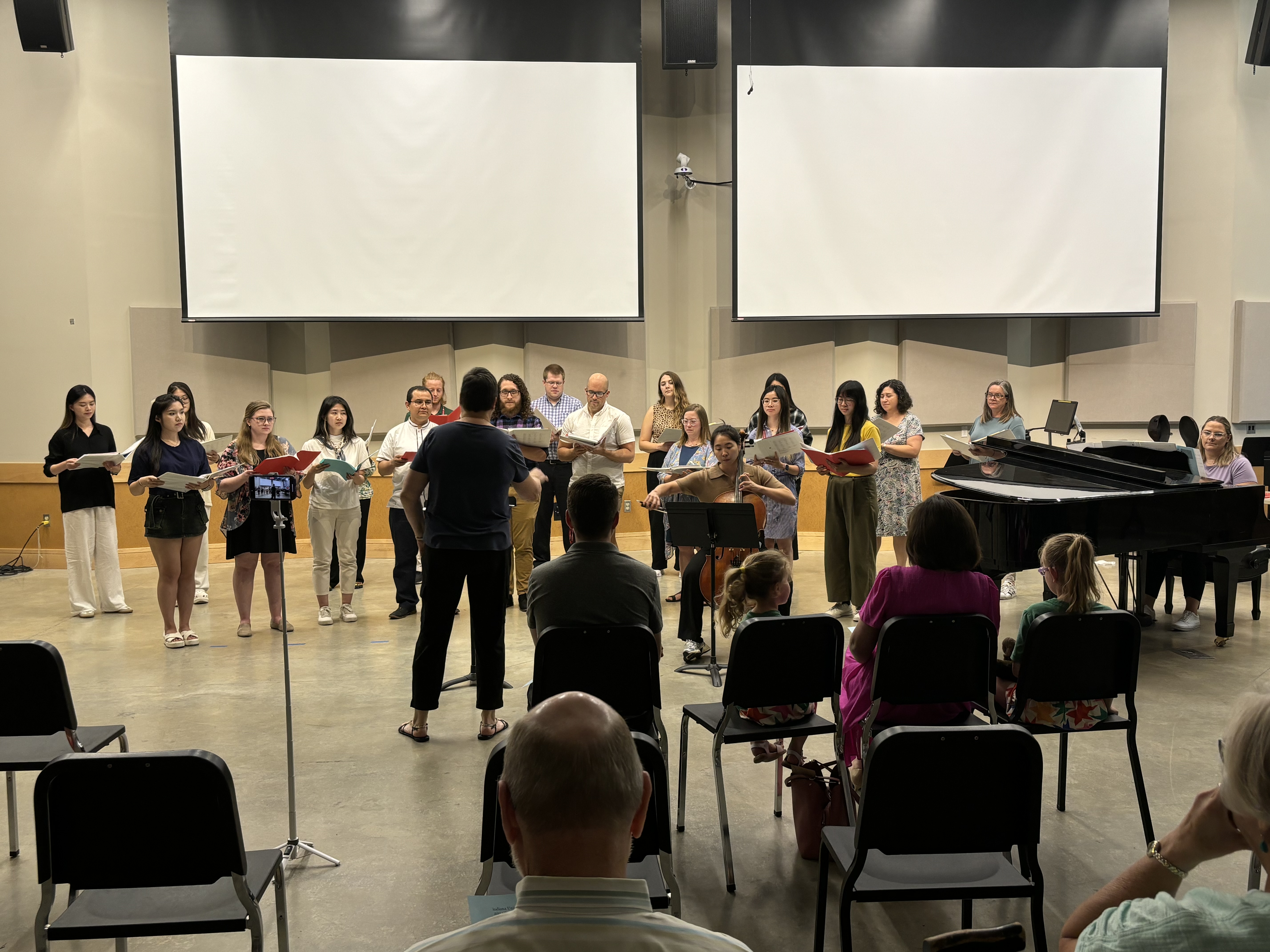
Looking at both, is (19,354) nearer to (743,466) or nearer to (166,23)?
(166,23)

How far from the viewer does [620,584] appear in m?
3.60

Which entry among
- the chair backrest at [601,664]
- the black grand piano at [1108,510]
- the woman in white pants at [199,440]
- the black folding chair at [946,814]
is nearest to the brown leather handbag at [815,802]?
the chair backrest at [601,664]

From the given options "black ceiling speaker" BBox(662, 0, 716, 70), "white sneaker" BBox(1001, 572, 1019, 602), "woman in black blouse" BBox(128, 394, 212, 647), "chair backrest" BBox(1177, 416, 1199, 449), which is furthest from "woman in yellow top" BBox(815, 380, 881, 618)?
"chair backrest" BBox(1177, 416, 1199, 449)

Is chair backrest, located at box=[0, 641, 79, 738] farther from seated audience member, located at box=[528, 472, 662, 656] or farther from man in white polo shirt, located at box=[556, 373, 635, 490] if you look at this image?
man in white polo shirt, located at box=[556, 373, 635, 490]

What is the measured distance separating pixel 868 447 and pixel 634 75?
4.72m

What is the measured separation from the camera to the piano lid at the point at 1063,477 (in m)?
5.66

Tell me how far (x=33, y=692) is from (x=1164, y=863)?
3032 mm

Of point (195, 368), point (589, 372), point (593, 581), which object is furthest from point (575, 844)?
point (195, 368)

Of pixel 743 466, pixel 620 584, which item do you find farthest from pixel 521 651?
pixel 620 584

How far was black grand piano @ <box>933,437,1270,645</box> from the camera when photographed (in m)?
5.20

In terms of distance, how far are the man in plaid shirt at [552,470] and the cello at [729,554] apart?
61.6 inches

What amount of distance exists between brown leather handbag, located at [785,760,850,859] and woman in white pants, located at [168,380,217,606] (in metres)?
4.16

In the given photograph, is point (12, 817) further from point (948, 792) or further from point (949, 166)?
point (949, 166)

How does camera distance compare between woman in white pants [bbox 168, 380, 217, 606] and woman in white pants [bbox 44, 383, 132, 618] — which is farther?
woman in white pants [bbox 44, 383, 132, 618]
